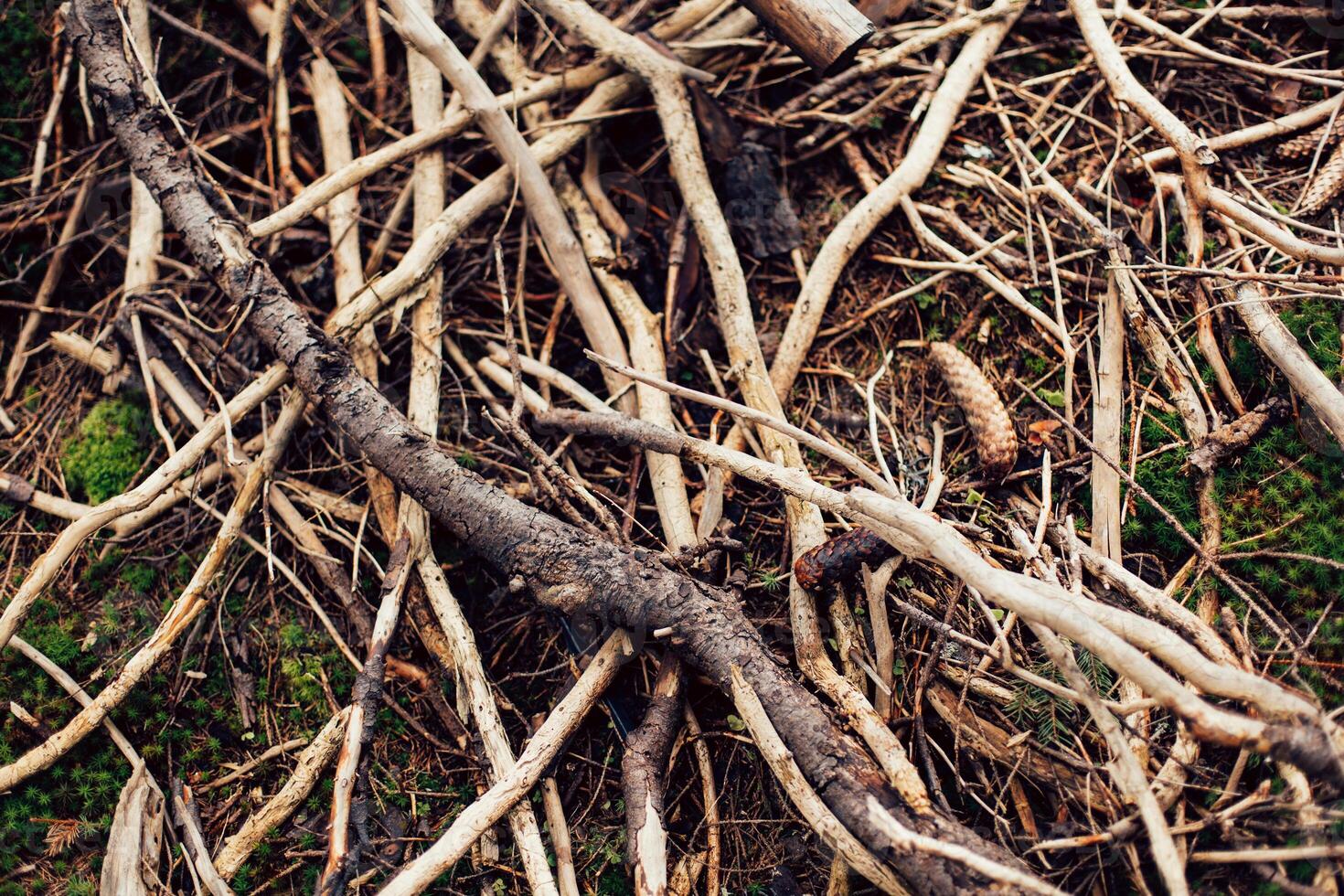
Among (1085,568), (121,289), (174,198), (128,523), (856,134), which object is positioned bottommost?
(1085,568)

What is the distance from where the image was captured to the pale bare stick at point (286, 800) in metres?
2.56

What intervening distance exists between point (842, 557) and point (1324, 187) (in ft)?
6.99

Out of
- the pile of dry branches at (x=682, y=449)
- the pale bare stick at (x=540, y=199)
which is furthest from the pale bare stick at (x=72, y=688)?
the pale bare stick at (x=540, y=199)

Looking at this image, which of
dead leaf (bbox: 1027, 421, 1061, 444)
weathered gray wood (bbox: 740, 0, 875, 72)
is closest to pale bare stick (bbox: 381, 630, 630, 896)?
dead leaf (bbox: 1027, 421, 1061, 444)

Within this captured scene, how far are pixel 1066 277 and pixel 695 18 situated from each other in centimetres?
186

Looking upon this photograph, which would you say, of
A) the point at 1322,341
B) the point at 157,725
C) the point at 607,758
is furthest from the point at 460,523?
the point at 1322,341

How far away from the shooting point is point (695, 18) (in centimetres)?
343

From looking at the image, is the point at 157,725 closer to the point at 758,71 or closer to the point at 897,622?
the point at 897,622

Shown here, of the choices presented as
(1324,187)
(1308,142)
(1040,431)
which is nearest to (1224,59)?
(1308,142)

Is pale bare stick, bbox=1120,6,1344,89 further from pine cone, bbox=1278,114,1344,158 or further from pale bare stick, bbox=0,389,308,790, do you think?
pale bare stick, bbox=0,389,308,790

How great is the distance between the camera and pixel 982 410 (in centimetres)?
267

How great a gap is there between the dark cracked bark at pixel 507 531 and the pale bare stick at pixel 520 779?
192 millimetres

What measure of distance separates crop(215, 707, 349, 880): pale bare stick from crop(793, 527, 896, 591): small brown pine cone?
1546 millimetres

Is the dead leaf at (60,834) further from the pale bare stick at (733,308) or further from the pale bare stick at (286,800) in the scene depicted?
the pale bare stick at (733,308)
